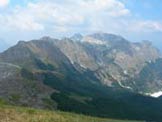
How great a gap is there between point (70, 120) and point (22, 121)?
10.1 m

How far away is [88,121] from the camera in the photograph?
223ft

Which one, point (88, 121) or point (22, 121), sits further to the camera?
point (88, 121)

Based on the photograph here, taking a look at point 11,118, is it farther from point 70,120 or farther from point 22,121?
point 70,120

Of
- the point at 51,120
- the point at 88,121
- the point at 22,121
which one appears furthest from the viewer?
the point at 88,121

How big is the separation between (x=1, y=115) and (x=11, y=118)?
148cm

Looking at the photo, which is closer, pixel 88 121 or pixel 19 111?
pixel 19 111

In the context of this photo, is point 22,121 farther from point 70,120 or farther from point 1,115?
point 70,120

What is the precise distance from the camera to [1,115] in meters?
58.6

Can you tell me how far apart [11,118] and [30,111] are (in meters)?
7.14

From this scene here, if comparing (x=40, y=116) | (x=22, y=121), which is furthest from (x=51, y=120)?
(x=22, y=121)

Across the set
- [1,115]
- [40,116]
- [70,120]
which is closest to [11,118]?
[1,115]

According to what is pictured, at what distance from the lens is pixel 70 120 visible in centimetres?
6544

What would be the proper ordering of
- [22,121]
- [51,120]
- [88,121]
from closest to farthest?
[22,121]
[51,120]
[88,121]

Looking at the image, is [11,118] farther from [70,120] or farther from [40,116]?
[70,120]
